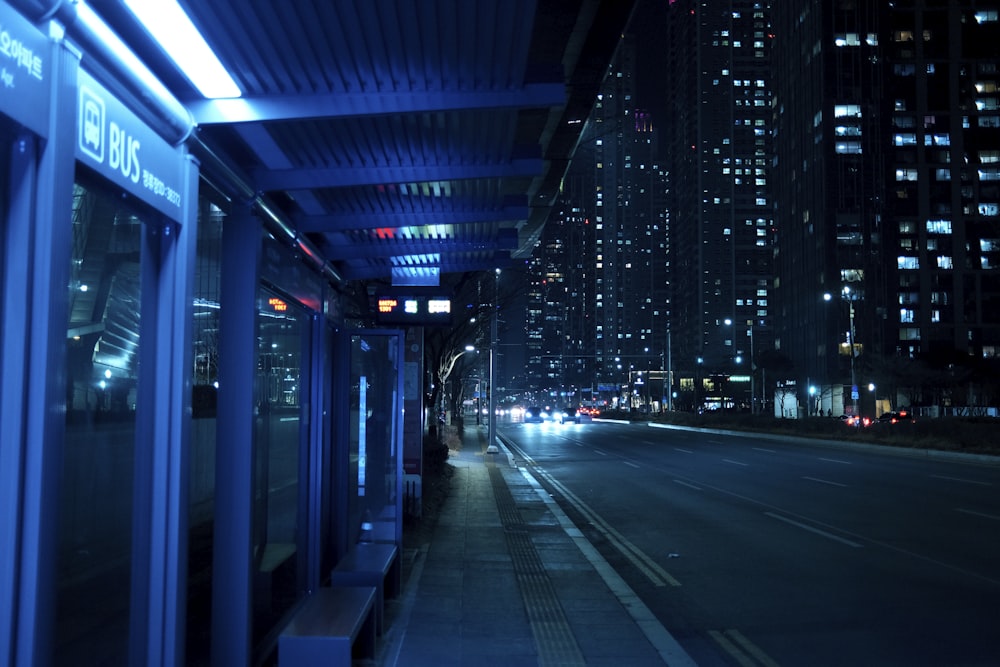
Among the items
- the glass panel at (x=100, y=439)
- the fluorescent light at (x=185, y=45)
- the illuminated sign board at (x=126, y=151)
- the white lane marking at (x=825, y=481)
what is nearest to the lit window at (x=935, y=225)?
the white lane marking at (x=825, y=481)

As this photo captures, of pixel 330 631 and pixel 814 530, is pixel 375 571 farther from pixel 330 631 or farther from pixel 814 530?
pixel 814 530

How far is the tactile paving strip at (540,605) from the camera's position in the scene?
6.84 meters

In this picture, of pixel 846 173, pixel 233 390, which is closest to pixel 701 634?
pixel 233 390

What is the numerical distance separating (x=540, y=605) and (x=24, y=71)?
7068 mm

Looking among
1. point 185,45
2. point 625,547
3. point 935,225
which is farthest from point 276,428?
point 935,225

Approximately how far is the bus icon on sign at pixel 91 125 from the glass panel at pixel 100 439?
530mm

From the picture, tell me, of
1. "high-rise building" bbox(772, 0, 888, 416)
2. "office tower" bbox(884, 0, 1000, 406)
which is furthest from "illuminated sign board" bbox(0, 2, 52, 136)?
"office tower" bbox(884, 0, 1000, 406)

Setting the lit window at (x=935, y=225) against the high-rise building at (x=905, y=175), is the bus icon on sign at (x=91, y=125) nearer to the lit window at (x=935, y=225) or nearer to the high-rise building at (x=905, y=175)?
the high-rise building at (x=905, y=175)

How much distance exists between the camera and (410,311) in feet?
32.6

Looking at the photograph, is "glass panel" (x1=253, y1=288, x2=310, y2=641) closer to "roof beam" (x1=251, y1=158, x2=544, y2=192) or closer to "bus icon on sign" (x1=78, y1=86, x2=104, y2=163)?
"roof beam" (x1=251, y1=158, x2=544, y2=192)

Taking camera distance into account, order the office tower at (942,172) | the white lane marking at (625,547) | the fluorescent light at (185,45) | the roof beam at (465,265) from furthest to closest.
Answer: the office tower at (942,172) → the white lane marking at (625,547) → the roof beam at (465,265) → the fluorescent light at (185,45)

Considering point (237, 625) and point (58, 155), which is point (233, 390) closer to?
point (237, 625)

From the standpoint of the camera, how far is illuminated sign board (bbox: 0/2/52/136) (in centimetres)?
256

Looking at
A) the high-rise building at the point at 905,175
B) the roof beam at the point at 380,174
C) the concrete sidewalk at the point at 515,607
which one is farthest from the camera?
the high-rise building at the point at 905,175
